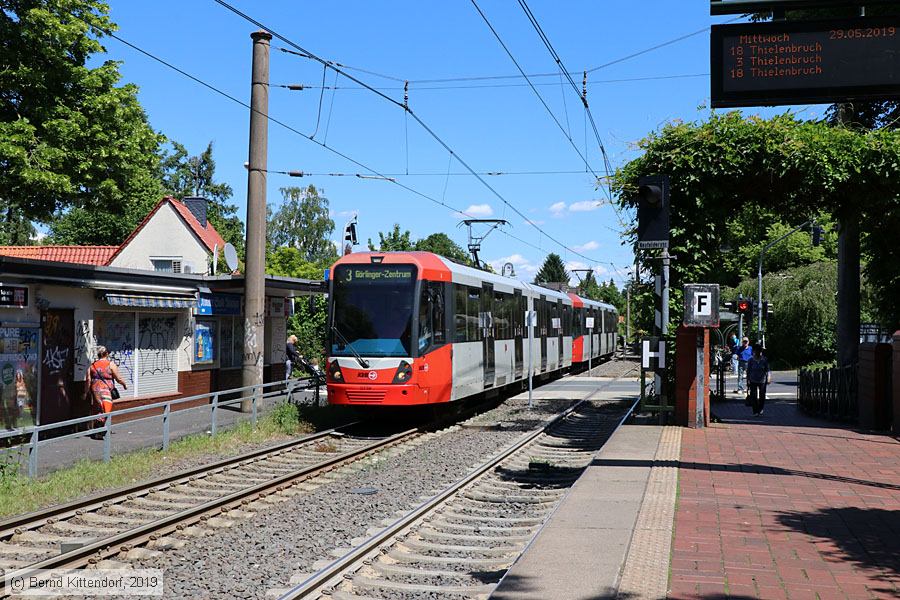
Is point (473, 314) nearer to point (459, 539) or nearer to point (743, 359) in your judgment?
point (743, 359)

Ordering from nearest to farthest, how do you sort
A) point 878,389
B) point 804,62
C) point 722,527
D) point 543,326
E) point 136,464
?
point 722,527
point 804,62
point 136,464
point 878,389
point 543,326

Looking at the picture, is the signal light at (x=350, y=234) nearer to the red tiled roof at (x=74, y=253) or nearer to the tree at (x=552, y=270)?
the red tiled roof at (x=74, y=253)

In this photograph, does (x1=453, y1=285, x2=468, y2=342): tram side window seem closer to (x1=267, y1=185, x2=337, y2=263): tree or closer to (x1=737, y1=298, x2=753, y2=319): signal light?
(x1=737, y1=298, x2=753, y2=319): signal light

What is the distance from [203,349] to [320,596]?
52.7ft

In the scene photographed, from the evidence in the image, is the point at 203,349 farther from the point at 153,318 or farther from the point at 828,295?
the point at 828,295

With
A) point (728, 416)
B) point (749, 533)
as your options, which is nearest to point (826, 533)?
point (749, 533)

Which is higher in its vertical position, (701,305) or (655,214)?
(655,214)

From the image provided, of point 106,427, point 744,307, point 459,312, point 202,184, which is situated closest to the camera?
point 106,427

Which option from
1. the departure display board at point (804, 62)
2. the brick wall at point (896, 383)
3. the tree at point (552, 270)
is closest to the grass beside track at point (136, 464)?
the departure display board at point (804, 62)

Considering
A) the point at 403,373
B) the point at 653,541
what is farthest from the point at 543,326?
the point at 653,541

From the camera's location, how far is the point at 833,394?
63.2ft

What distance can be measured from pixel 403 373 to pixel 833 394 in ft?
30.6

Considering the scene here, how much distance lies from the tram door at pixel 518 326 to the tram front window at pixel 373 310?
7413mm

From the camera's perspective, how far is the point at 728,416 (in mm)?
19750
